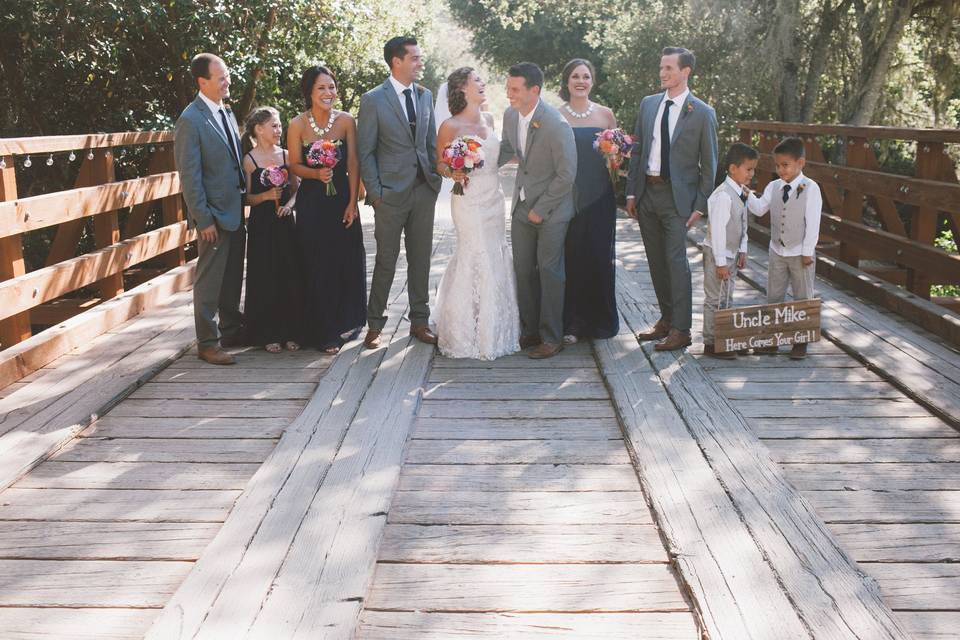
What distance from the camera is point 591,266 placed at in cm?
622

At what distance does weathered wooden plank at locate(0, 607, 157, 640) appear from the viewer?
8.93ft

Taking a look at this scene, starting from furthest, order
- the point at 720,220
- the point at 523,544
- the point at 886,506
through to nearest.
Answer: the point at 720,220 → the point at 886,506 → the point at 523,544

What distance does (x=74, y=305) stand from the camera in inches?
349

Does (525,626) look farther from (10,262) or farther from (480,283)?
(10,262)

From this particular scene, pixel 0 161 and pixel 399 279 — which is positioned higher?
pixel 0 161

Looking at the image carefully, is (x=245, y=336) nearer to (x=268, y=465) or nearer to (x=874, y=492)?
(x=268, y=465)

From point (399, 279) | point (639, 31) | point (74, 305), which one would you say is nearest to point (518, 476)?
point (399, 279)

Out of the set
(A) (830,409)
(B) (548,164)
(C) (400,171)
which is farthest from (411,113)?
(A) (830,409)

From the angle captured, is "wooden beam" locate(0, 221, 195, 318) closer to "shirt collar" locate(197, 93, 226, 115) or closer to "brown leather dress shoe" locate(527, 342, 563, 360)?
"shirt collar" locate(197, 93, 226, 115)

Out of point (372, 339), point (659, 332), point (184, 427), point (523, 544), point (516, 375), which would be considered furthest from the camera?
point (659, 332)

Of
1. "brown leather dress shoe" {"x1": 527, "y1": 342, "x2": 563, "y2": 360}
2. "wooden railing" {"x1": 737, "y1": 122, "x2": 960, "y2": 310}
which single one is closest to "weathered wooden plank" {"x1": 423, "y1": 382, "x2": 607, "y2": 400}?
"brown leather dress shoe" {"x1": 527, "y1": 342, "x2": 563, "y2": 360}

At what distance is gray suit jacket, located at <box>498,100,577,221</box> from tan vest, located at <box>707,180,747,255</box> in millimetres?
865

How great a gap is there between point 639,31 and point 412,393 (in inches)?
580

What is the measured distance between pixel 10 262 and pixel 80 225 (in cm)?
191
